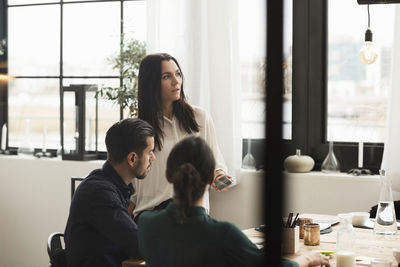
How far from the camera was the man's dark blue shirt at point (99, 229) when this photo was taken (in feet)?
6.26

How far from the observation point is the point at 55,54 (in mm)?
4305

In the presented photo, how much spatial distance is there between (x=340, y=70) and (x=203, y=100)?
2.69ft

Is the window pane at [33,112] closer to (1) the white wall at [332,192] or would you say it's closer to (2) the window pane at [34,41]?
(2) the window pane at [34,41]

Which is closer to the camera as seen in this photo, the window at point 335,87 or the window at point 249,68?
the window at point 335,87

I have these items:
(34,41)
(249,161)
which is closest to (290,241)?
(249,161)

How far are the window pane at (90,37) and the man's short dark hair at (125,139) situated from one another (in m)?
2.03

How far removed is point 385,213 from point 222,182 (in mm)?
743

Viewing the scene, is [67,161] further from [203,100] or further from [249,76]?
[249,76]

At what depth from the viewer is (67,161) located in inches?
158

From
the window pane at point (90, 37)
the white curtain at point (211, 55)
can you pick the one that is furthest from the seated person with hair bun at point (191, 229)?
the window pane at point (90, 37)

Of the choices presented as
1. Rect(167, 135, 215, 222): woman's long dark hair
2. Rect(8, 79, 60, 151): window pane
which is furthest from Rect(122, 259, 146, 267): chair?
Rect(8, 79, 60, 151): window pane

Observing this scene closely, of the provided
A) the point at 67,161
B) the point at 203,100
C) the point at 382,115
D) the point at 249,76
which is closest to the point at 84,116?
the point at 67,161

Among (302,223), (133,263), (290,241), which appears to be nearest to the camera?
(133,263)

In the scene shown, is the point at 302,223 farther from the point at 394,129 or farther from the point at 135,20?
the point at 135,20
